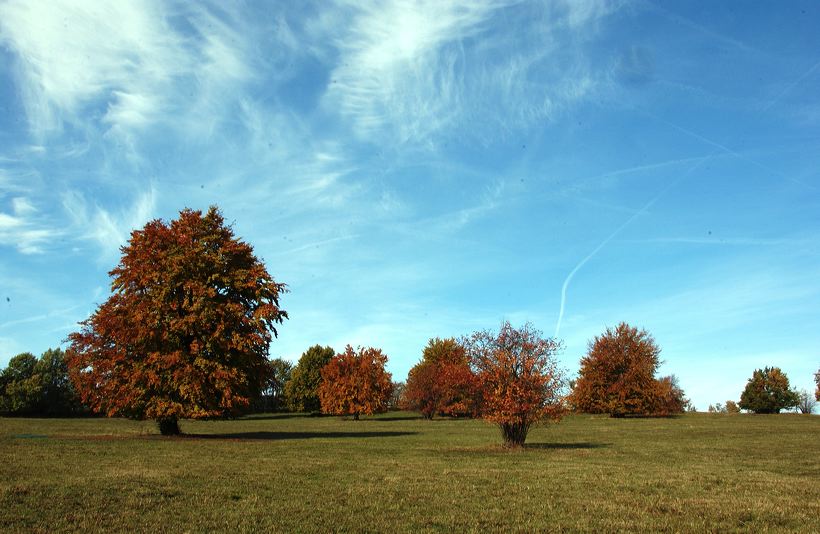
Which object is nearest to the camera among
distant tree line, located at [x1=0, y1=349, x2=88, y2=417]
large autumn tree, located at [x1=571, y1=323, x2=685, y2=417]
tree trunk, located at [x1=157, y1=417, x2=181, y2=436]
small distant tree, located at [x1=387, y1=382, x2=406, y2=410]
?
tree trunk, located at [x1=157, y1=417, x2=181, y2=436]

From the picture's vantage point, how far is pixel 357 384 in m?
83.9

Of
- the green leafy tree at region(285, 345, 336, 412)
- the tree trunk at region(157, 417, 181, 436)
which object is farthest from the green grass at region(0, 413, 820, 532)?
the green leafy tree at region(285, 345, 336, 412)

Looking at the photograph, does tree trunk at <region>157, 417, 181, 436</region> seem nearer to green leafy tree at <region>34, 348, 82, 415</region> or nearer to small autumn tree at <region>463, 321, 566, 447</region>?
small autumn tree at <region>463, 321, 566, 447</region>

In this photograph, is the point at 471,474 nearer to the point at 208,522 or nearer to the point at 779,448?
the point at 208,522

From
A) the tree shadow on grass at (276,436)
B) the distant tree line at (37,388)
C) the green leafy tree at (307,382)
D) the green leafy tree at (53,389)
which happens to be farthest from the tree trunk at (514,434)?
the green leafy tree at (53,389)

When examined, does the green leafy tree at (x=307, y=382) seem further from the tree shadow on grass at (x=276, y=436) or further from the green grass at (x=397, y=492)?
the green grass at (x=397, y=492)

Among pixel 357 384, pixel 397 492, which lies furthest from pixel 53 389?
pixel 397 492

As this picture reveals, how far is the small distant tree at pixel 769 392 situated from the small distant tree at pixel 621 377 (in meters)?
34.5

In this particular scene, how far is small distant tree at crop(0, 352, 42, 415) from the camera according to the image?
98875 millimetres

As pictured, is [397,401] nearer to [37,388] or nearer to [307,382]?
[307,382]

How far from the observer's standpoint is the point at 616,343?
8350cm

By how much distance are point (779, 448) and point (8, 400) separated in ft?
373

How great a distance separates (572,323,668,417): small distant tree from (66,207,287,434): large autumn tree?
2315 inches

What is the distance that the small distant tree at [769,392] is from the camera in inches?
4070
